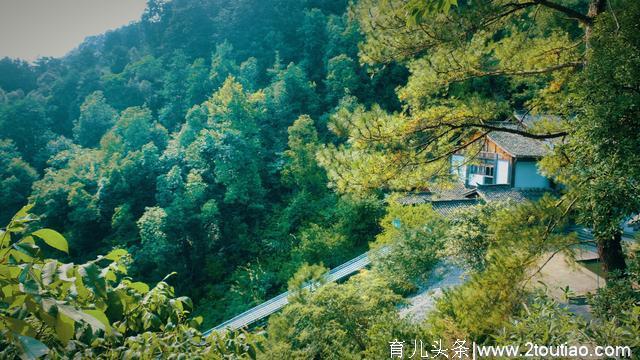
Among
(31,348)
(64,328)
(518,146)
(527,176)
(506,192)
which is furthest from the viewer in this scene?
(518,146)

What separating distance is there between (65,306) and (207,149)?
1925 centimetres

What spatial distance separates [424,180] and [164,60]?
115 ft

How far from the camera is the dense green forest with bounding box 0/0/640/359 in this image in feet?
6.94

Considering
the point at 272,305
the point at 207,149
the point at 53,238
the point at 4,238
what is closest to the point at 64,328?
the point at 53,238

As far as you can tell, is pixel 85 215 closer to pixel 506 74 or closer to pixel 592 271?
pixel 506 74

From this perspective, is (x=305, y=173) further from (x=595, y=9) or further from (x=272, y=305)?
(x=595, y=9)

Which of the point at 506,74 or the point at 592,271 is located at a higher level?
the point at 506,74

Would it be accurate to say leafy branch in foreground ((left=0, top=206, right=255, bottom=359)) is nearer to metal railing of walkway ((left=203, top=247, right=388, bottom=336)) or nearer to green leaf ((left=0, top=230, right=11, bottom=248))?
green leaf ((left=0, top=230, right=11, bottom=248))

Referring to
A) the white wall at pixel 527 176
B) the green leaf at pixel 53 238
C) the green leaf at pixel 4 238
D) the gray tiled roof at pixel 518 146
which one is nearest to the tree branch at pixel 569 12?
the green leaf at pixel 53 238

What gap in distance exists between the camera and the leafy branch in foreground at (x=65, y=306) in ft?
2.74

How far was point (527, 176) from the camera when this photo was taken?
14703 millimetres

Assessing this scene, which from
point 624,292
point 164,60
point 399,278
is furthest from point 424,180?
point 164,60

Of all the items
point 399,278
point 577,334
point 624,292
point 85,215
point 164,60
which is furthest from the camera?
point 164,60

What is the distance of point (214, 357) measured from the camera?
1475 millimetres
